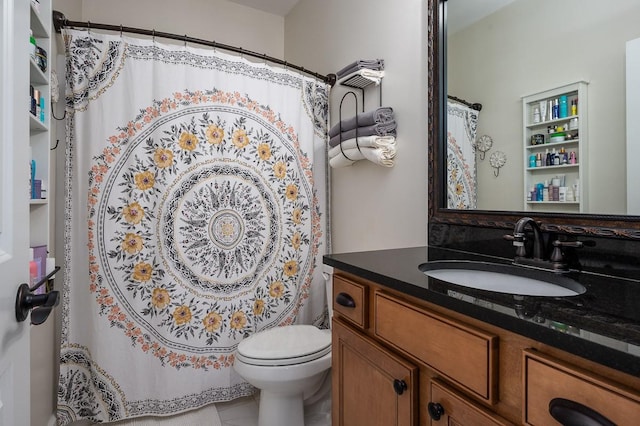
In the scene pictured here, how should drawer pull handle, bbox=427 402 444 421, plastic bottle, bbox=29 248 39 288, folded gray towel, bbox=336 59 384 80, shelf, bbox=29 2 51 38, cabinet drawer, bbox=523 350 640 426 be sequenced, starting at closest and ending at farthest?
1. cabinet drawer, bbox=523 350 640 426
2. drawer pull handle, bbox=427 402 444 421
3. plastic bottle, bbox=29 248 39 288
4. shelf, bbox=29 2 51 38
5. folded gray towel, bbox=336 59 384 80

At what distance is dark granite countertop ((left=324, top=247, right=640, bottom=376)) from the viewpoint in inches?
18.8

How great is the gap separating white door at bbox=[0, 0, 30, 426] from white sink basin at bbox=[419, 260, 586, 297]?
96 centimetres

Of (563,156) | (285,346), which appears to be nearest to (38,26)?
(285,346)

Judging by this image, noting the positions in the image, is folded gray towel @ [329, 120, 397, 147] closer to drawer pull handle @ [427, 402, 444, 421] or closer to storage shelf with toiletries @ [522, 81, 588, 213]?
storage shelf with toiletries @ [522, 81, 588, 213]

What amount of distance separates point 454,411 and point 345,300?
0.46 meters

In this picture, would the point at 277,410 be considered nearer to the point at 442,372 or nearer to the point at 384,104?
the point at 442,372

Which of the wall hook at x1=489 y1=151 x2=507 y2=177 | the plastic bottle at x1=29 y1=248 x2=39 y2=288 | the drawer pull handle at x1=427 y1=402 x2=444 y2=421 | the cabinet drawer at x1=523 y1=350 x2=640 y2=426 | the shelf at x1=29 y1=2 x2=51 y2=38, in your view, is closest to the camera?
the cabinet drawer at x1=523 y1=350 x2=640 y2=426

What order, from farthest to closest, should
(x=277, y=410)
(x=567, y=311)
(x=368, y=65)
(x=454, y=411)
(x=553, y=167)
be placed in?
(x=368, y=65) → (x=277, y=410) → (x=553, y=167) → (x=454, y=411) → (x=567, y=311)

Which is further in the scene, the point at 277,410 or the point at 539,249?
the point at 277,410

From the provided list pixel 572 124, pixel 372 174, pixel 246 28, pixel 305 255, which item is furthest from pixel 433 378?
pixel 246 28

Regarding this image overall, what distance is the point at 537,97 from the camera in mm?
1121

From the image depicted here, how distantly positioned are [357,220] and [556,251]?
1.12 m

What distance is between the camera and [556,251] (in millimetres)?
960

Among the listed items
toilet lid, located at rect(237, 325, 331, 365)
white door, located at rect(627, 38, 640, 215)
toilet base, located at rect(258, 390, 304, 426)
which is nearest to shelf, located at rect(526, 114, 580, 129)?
white door, located at rect(627, 38, 640, 215)
